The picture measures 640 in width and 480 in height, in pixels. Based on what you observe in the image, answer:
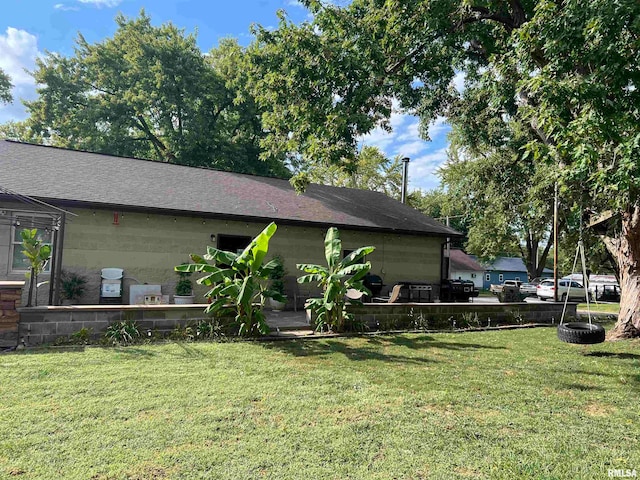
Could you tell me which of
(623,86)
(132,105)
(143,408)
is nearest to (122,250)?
(143,408)

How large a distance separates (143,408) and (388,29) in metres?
10.0

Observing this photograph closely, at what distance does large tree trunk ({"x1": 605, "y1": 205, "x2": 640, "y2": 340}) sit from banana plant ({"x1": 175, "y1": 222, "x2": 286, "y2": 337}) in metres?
8.50

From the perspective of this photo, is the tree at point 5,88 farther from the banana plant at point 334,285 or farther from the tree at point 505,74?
the banana plant at point 334,285

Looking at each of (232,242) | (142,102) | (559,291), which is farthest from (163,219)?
(559,291)

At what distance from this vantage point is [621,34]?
6332 millimetres

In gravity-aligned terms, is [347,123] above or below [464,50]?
below

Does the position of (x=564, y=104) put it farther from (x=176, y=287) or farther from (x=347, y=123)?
(x=176, y=287)

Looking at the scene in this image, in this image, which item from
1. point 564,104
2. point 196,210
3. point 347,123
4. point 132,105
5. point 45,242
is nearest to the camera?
point 564,104

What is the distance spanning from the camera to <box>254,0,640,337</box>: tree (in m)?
5.97

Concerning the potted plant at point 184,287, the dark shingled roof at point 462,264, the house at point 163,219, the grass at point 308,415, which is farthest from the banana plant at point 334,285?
the dark shingled roof at point 462,264

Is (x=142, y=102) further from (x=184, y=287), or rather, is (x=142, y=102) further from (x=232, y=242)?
(x=184, y=287)

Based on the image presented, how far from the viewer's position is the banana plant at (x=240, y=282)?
24.5 feet

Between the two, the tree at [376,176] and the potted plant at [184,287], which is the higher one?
the tree at [376,176]

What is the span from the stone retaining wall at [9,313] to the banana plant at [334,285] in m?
5.15
